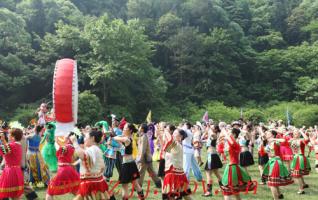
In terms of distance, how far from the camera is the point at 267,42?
6006 cm

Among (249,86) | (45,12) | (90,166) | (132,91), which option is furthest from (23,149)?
(249,86)

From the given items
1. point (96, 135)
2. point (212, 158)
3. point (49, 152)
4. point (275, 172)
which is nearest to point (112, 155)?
point (49, 152)

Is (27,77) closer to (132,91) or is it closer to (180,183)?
(132,91)

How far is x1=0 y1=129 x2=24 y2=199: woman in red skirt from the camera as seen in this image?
822 centimetres

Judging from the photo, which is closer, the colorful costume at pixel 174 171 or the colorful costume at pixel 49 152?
the colorful costume at pixel 174 171

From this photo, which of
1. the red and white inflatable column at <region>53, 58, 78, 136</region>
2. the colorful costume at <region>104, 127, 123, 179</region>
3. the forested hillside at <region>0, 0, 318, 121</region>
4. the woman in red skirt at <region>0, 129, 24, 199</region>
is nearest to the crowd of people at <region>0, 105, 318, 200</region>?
the woman in red skirt at <region>0, 129, 24, 199</region>

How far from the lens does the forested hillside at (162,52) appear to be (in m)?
40.9

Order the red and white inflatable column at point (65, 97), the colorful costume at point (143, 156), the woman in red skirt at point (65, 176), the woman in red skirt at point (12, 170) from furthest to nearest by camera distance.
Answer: the red and white inflatable column at point (65, 97), the colorful costume at point (143, 156), the woman in red skirt at point (65, 176), the woman in red skirt at point (12, 170)

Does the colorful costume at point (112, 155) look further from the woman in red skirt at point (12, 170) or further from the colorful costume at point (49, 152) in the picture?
the woman in red skirt at point (12, 170)

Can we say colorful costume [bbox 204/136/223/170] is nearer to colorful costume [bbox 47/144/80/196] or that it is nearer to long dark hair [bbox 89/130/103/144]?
colorful costume [bbox 47/144/80/196]

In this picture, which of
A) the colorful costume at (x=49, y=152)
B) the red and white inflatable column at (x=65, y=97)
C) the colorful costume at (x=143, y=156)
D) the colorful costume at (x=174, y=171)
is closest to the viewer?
the colorful costume at (x=174, y=171)

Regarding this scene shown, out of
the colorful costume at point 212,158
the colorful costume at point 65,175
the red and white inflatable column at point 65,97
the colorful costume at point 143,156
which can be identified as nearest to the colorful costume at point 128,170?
the colorful costume at point 65,175

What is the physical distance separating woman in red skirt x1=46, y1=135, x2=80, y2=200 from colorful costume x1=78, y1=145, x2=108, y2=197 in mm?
1471

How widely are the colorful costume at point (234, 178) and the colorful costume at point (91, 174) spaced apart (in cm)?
283
